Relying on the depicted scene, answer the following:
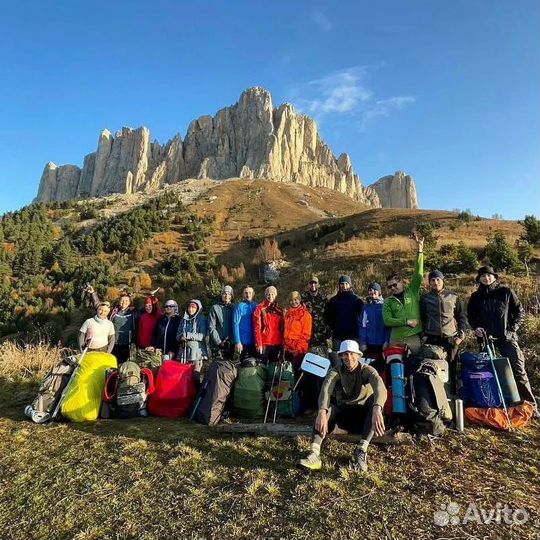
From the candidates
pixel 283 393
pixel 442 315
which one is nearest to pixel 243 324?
pixel 283 393

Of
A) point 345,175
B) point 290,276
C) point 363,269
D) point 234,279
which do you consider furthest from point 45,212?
point 345,175

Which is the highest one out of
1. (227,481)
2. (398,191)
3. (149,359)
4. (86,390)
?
(398,191)

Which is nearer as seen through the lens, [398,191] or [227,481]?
[227,481]

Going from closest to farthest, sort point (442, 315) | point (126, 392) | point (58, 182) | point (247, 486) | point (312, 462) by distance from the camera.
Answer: point (247, 486)
point (312, 462)
point (442, 315)
point (126, 392)
point (58, 182)

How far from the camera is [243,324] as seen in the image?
6.81m

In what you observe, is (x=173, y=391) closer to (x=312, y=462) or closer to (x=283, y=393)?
(x=283, y=393)

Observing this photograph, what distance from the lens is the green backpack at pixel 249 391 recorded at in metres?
5.86

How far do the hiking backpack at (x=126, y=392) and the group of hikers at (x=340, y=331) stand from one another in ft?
2.26

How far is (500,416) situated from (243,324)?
3.66m

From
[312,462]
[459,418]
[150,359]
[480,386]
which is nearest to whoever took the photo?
[312,462]

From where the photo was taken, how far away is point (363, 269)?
55.9ft

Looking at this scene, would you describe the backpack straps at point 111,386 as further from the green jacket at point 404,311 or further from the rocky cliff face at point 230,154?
the rocky cliff face at point 230,154

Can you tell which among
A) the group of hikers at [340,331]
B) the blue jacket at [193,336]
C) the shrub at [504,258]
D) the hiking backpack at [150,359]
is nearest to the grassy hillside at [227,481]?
the group of hikers at [340,331]

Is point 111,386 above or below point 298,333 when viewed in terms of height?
below
